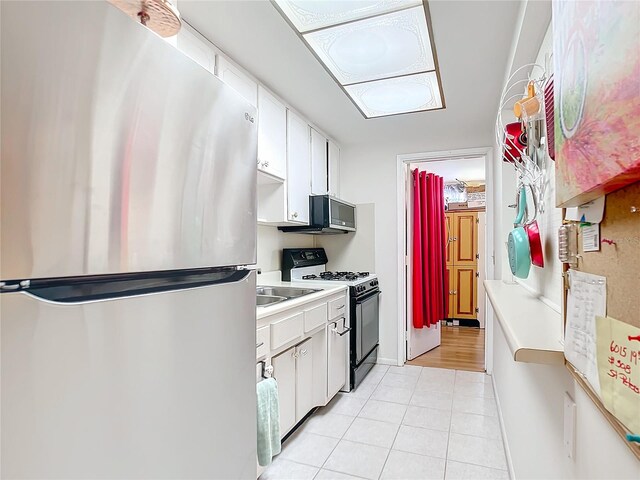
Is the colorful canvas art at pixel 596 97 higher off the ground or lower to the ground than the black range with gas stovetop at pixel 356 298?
higher

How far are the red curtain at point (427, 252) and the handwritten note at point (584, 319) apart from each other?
3084mm

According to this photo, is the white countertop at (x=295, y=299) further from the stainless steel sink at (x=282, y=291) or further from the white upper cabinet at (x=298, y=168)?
the white upper cabinet at (x=298, y=168)

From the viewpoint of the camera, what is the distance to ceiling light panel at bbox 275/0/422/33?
1.51 metres

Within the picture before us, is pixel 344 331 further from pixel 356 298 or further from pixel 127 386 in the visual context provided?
pixel 127 386

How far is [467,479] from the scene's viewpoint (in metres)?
1.79

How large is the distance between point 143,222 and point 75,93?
0.23 metres

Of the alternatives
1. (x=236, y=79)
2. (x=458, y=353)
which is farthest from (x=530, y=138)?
(x=458, y=353)

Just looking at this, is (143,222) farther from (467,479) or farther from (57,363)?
(467,479)

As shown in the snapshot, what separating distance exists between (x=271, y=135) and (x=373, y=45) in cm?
89

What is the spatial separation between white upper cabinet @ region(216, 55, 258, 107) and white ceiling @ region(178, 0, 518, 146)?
0.17 ft

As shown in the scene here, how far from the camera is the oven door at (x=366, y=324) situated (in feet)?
9.67

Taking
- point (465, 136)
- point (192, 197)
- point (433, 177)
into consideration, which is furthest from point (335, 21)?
point (433, 177)

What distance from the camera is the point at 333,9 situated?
1.54 m

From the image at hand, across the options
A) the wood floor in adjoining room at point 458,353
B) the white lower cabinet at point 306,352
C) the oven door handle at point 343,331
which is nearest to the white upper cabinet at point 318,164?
the white lower cabinet at point 306,352
